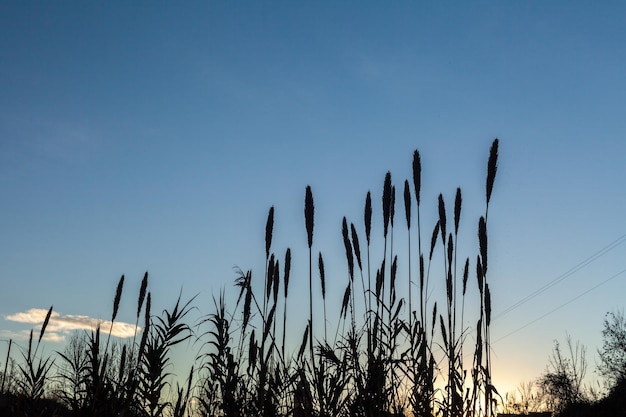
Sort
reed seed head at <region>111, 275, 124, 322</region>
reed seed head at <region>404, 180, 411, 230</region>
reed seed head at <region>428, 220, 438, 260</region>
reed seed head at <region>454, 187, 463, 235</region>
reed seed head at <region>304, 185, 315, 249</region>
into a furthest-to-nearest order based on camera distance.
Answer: reed seed head at <region>428, 220, 438, 260</region> < reed seed head at <region>404, 180, 411, 230</region> < reed seed head at <region>454, 187, 463, 235</region> < reed seed head at <region>111, 275, 124, 322</region> < reed seed head at <region>304, 185, 315, 249</region>

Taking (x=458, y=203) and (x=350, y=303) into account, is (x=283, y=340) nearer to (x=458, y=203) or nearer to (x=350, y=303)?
(x=350, y=303)

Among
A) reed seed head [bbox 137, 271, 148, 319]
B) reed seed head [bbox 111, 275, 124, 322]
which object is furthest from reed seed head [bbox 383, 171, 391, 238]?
reed seed head [bbox 111, 275, 124, 322]

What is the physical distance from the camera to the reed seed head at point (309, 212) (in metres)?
3.87

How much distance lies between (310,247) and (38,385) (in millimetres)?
1772

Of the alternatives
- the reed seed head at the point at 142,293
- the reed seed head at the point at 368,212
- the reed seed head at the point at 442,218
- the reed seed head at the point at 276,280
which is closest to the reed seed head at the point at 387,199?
the reed seed head at the point at 368,212

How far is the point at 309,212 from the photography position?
12.8 feet

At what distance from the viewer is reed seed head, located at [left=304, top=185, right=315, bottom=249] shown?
3.87 m

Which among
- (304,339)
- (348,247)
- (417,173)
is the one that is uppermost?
(417,173)

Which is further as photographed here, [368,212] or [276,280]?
[368,212]

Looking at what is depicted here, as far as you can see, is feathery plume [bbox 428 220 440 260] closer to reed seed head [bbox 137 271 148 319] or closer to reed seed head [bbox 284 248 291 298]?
reed seed head [bbox 284 248 291 298]

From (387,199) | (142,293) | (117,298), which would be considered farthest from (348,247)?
(117,298)

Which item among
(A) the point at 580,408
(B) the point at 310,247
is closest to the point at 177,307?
(B) the point at 310,247

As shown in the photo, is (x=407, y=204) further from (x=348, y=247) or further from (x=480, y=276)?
(x=480, y=276)

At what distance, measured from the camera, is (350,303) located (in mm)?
5324
